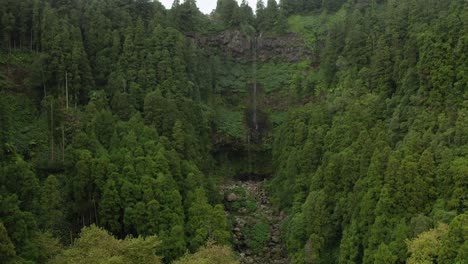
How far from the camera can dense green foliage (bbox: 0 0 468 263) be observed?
45469 millimetres

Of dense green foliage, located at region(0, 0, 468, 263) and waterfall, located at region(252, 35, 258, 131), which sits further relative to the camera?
waterfall, located at region(252, 35, 258, 131)

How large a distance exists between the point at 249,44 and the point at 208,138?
27.1 m

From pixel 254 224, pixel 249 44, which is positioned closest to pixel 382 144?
pixel 254 224

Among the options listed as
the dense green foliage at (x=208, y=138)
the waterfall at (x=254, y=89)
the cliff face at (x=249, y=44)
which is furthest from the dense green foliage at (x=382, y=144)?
the cliff face at (x=249, y=44)

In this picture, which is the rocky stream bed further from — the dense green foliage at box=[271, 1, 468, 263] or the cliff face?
the cliff face

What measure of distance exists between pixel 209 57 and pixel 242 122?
13.9 m

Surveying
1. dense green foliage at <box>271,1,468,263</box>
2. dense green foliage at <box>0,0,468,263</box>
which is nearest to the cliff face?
dense green foliage at <box>0,0,468,263</box>

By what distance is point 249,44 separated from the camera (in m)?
96.4

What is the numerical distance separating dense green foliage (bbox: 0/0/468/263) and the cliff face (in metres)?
5.66

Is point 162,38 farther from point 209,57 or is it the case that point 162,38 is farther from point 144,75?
point 209,57

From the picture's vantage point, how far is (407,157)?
48250 mm

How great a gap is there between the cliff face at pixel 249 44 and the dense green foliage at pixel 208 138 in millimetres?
5656

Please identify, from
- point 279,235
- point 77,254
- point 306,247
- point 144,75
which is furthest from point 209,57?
point 77,254

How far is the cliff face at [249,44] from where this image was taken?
94500 mm
